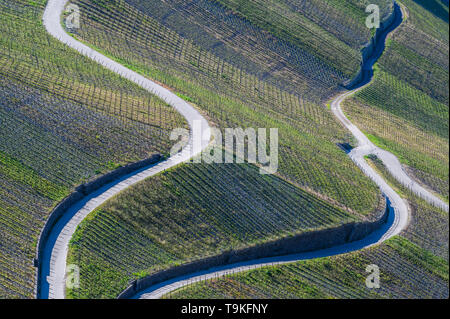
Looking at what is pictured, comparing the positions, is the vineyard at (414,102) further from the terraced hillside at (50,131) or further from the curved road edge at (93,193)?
the terraced hillside at (50,131)

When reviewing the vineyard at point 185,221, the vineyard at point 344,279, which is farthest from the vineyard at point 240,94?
the vineyard at point 344,279

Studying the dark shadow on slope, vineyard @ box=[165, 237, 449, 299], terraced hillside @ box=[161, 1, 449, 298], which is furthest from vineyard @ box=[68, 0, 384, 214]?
the dark shadow on slope

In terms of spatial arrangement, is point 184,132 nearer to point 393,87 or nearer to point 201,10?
point 201,10

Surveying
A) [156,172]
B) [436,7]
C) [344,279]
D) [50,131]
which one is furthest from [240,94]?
[436,7]

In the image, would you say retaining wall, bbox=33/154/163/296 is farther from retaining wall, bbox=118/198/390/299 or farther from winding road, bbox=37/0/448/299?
retaining wall, bbox=118/198/390/299

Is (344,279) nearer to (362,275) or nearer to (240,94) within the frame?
(362,275)
